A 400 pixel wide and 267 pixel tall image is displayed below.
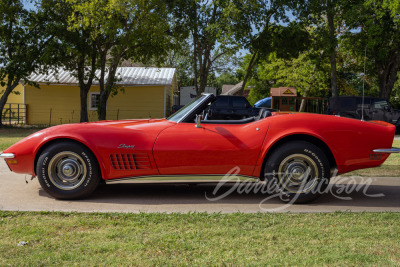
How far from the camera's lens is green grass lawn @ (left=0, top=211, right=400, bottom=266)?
2807 mm

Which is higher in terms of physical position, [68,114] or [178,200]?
[68,114]

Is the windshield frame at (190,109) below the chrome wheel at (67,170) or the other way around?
the other way around

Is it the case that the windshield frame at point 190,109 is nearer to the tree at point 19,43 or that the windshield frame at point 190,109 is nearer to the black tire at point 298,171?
the black tire at point 298,171

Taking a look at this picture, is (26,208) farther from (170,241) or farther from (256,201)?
(256,201)

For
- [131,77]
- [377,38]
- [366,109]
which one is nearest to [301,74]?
[377,38]

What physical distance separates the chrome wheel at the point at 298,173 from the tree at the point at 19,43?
19.9 metres

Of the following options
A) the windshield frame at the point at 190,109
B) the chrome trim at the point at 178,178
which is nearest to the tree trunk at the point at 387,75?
the windshield frame at the point at 190,109

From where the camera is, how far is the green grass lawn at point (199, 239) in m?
2.81

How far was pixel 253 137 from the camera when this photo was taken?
471 centimetres

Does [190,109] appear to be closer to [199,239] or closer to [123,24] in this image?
[199,239]

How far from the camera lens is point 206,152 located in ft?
15.3

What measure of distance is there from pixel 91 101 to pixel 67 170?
23.6 meters

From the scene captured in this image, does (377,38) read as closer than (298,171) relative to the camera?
No

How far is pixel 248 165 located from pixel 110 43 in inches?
753
